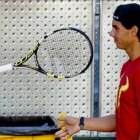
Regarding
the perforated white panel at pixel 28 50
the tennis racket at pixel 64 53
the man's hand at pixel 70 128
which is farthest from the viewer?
the perforated white panel at pixel 28 50

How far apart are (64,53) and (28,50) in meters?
0.32

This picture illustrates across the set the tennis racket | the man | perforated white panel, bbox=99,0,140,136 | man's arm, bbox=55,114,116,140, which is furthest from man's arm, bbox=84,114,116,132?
perforated white panel, bbox=99,0,140,136

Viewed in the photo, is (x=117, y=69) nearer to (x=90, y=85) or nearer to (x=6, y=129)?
(x=90, y=85)

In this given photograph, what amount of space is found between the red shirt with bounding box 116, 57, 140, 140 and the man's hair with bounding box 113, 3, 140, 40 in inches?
6.6

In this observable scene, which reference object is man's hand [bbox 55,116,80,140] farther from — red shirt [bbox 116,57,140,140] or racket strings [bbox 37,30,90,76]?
racket strings [bbox 37,30,90,76]

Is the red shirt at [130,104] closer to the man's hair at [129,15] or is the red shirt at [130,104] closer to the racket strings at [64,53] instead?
the man's hair at [129,15]

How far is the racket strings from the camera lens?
2748mm

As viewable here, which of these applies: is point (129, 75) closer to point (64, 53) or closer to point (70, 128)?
point (70, 128)

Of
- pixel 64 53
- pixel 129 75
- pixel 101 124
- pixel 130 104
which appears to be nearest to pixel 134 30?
pixel 129 75

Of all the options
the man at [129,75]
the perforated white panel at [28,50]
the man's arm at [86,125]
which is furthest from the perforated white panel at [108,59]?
the man at [129,75]

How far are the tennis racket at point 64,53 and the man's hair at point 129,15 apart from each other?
97 cm

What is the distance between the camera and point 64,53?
282 centimetres

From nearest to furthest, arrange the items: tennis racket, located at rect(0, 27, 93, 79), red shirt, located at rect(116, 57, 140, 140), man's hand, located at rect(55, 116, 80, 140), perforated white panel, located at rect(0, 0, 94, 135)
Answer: red shirt, located at rect(116, 57, 140, 140), man's hand, located at rect(55, 116, 80, 140), tennis racket, located at rect(0, 27, 93, 79), perforated white panel, located at rect(0, 0, 94, 135)

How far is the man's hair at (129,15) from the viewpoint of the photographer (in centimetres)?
172
